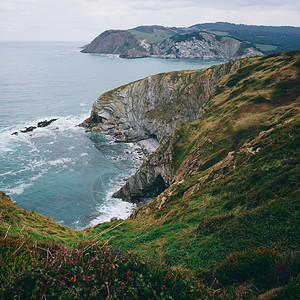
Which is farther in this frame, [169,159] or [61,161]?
[61,161]

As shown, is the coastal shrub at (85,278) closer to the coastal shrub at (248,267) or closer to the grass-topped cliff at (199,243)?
the grass-topped cliff at (199,243)

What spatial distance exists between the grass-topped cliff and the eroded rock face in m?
41.0

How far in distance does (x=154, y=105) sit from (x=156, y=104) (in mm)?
851

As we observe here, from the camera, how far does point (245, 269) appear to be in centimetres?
789

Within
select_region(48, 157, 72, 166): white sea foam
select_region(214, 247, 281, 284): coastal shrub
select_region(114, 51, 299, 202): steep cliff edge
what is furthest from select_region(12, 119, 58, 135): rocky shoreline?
select_region(214, 247, 281, 284): coastal shrub

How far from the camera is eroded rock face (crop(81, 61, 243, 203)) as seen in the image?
69619mm

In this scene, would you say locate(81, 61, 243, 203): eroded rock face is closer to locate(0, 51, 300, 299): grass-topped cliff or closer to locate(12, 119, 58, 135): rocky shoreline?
locate(12, 119, 58, 135): rocky shoreline

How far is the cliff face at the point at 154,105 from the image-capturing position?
7069 centimetres

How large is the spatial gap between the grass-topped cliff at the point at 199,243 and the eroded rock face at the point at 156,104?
41.0 metres

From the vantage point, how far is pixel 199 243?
485 inches

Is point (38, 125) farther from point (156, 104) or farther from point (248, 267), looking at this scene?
point (248, 267)

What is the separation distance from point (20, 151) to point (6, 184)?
17.1m

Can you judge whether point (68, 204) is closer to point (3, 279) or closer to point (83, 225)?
point (83, 225)

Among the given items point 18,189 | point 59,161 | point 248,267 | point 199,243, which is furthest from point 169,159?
point 59,161
